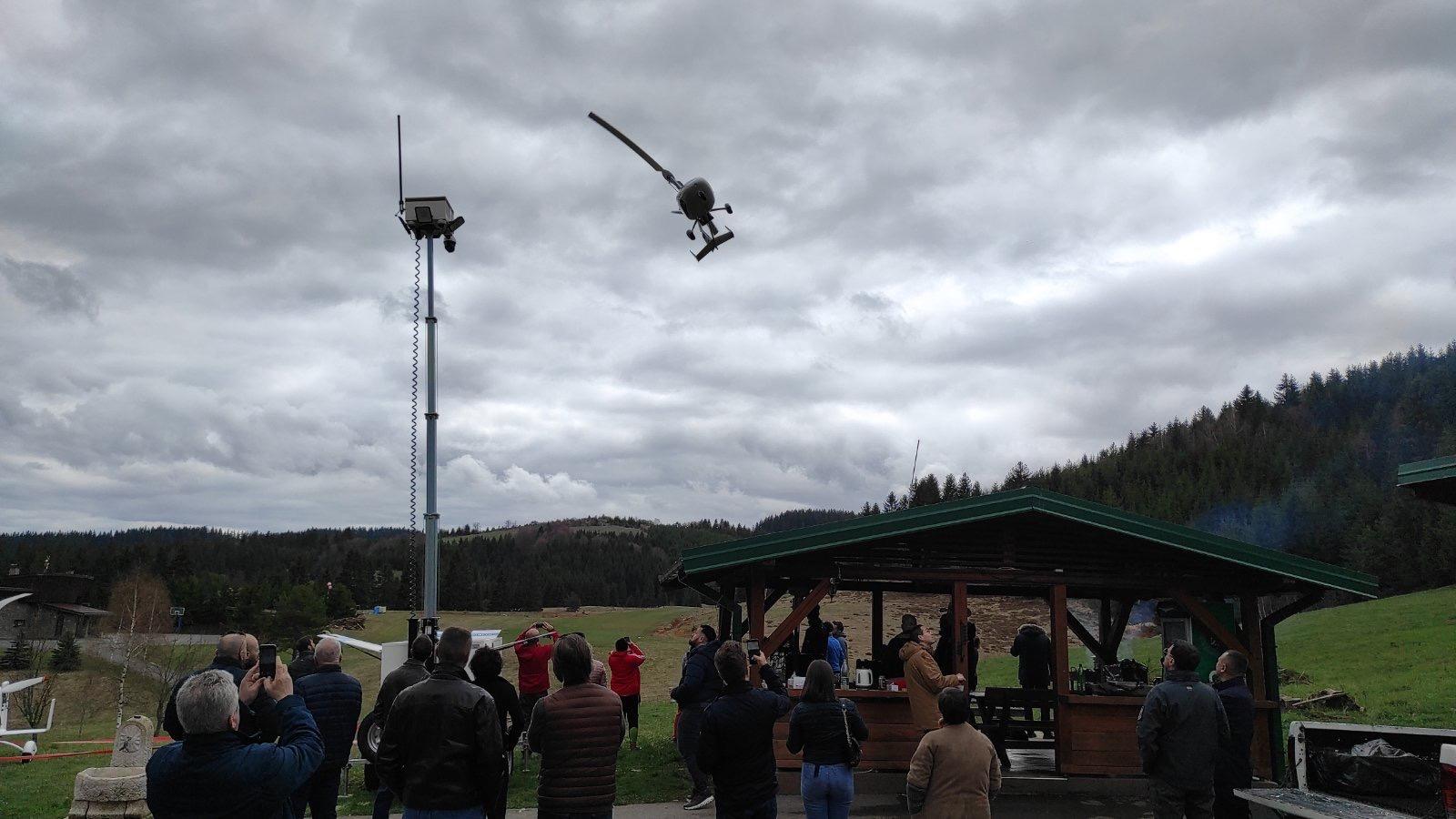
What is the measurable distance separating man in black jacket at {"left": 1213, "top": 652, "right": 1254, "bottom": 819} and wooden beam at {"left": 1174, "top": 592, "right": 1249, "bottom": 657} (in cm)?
412

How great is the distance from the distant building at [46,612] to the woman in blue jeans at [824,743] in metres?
72.7

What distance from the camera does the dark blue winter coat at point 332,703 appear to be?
22.5 ft

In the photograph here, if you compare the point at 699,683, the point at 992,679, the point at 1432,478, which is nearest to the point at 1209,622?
the point at 1432,478

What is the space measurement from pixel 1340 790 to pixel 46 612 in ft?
272

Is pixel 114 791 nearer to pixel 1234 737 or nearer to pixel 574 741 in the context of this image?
pixel 574 741

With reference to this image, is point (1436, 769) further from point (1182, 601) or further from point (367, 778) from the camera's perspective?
point (367, 778)

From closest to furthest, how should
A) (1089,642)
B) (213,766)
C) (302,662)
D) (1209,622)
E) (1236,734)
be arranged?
(213,766)
(1236,734)
(302,662)
(1209,622)
(1089,642)

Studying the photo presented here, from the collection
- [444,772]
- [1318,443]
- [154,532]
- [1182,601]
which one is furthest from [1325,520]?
[154,532]

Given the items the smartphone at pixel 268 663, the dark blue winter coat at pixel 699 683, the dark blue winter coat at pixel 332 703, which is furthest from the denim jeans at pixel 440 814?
the dark blue winter coat at pixel 699 683

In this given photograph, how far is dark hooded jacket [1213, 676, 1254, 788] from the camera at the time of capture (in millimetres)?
7266

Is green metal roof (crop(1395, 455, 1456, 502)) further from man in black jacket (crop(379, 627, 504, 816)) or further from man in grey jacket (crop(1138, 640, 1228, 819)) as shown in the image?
man in black jacket (crop(379, 627, 504, 816))

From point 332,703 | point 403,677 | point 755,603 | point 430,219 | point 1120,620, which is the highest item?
point 430,219

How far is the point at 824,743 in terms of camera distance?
608 cm

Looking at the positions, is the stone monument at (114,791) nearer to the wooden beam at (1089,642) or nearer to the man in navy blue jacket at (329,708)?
the man in navy blue jacket at (329,708)
